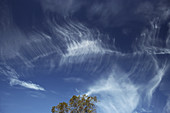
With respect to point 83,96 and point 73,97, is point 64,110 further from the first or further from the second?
point 83,96

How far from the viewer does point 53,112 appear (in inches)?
973

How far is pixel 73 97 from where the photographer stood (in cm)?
2505

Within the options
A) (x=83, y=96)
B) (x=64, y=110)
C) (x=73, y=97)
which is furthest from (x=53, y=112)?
(x=83, y=96)

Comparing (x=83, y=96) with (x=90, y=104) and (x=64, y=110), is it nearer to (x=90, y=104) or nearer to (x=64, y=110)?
(x=90, y=104)

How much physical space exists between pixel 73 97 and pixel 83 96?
2.48 m

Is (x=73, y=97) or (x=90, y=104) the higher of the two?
(x=73, y=97)

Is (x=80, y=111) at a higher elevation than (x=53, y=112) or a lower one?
lower

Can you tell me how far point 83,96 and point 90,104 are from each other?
239 cm

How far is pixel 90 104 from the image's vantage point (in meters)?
24.1

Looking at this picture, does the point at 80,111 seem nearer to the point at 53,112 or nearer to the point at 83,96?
the point at 83,96

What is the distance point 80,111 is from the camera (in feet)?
78.8

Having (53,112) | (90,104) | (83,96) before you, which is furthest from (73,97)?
(53,112)

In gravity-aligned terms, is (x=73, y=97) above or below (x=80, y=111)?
above

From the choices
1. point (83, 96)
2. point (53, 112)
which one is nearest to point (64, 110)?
point (53, 112)
